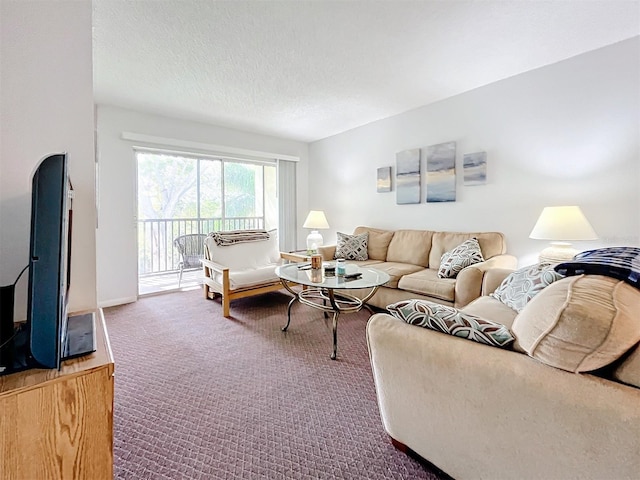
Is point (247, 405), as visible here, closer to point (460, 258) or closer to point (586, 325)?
point (586, 325)

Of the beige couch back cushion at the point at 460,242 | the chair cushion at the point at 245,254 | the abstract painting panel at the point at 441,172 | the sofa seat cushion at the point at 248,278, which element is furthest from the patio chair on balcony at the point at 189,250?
the abstract painting panel at the point at 441,172

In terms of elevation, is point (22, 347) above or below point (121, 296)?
above

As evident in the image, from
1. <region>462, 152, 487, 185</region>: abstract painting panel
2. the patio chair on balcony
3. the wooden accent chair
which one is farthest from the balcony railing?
<region>462, 152, 487, 185</region>: abstract painting panel

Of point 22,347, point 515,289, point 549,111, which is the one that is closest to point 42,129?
point 22,347

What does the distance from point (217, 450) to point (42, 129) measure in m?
1.60

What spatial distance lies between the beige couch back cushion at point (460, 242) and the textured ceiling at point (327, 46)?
1.61 meters

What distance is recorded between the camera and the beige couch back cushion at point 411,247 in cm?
369

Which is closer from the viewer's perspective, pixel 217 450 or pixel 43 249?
pixel 43 249

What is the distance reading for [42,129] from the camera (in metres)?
1.27

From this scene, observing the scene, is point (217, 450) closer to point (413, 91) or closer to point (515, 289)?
point (515, 289)

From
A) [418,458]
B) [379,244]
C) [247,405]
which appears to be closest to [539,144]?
[379,244]

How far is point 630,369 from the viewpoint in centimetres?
84

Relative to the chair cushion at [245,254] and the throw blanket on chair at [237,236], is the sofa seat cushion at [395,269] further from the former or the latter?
the throw blanket on chair at [237,236]

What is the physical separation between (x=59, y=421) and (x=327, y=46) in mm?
2700
